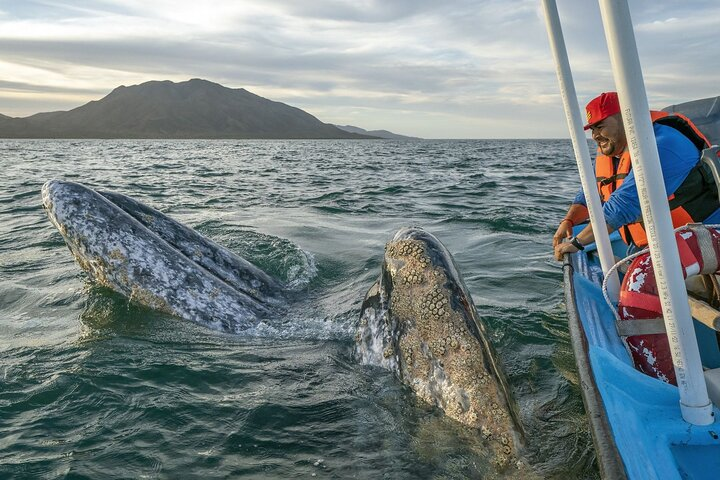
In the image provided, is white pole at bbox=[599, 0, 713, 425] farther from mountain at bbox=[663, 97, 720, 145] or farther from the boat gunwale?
mountain at bbox=[663, 97, 720, 145]

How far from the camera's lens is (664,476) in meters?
2.66

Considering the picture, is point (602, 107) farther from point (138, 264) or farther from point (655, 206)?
point (138, 264)

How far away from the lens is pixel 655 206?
8.66 feet

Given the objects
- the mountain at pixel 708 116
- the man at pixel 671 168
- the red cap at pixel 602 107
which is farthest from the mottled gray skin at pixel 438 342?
the mountain at pixel 708 116

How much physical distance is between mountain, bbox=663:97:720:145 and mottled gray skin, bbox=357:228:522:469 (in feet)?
25.6

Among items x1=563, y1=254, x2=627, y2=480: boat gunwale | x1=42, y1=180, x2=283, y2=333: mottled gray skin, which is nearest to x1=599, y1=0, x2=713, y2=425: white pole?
x1=563, y1=254, x2=627, y2=480: boat gunwale

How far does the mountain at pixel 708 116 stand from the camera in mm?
9789

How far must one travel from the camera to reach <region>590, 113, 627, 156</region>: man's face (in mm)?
4754

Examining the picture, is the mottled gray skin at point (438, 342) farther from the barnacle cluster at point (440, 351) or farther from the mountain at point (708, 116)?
the mountain at point (708, 116)

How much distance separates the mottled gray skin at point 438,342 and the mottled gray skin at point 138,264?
1.80 m

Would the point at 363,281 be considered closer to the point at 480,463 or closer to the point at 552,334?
the point at 552,334

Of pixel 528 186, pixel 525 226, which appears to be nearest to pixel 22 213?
pixel 525 226

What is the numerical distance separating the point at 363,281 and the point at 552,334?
244cm

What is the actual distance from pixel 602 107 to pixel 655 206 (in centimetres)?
226
